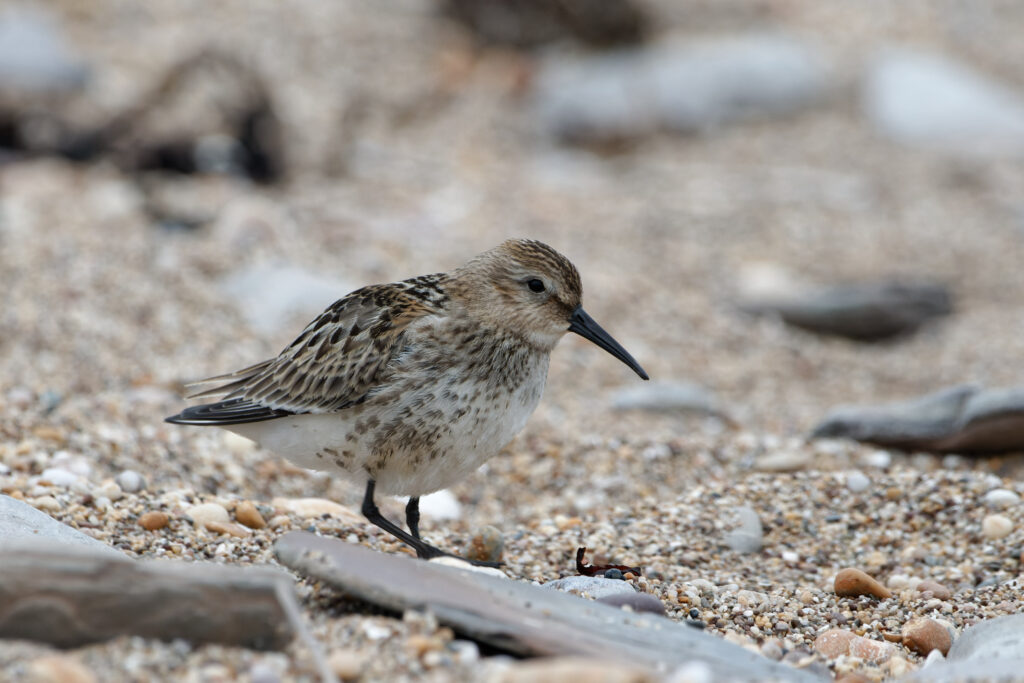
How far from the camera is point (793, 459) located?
5.27m

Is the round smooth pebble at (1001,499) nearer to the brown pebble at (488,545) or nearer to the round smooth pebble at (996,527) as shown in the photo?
the round smooth pebble at (996,527)

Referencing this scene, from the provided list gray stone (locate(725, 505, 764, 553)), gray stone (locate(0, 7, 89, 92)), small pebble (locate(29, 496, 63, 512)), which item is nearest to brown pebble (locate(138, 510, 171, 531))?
small pebble (locate(29, 496, 63, 512))

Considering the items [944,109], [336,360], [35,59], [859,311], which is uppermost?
[944,109]

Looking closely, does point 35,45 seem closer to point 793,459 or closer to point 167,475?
point 167,475

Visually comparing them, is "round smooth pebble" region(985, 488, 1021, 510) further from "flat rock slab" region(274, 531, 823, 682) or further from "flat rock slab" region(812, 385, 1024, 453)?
"flat rock slab" region(274, 531, 823, 682)

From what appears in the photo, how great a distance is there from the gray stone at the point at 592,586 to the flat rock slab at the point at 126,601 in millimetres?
1036

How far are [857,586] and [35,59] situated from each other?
29.1 feet

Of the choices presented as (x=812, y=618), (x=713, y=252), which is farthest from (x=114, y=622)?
(x=713, y=252)

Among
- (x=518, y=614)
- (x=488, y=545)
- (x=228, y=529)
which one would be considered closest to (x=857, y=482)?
(x=488, y=545)

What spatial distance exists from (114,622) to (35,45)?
29.4 feet

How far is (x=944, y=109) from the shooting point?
440 inches

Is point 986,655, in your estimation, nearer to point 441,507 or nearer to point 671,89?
point 441,507

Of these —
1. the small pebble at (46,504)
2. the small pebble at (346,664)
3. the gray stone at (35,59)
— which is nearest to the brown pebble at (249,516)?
the small pebble at (46,504)

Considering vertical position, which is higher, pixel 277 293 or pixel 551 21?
pixel 551 21
